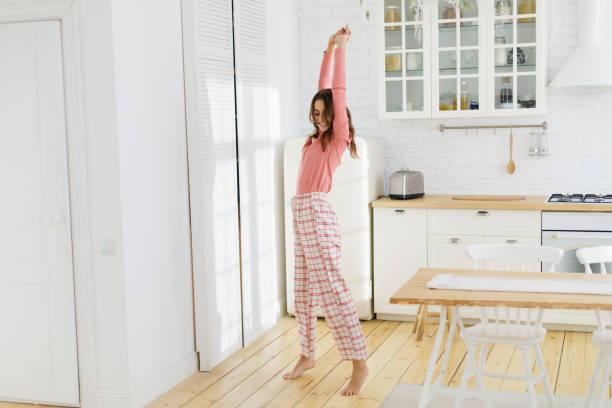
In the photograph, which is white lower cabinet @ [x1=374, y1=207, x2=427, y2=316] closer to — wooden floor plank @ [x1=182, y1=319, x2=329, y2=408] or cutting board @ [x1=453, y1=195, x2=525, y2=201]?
cutting board @ [x1=453, y1=195, x2=525, y2=201]

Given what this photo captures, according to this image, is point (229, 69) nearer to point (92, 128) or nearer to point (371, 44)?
point (92, 128)

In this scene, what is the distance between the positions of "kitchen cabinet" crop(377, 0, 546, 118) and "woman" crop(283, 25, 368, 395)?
4.84 ft

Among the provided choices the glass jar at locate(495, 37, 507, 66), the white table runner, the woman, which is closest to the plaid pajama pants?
the woman

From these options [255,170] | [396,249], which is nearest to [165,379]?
[255,170]

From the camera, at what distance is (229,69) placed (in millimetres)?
4711

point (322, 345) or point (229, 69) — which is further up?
point (229, 69)

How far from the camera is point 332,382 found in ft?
13.8

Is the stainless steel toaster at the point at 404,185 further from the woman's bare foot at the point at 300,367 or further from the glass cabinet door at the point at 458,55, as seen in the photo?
the woman's bare foot at the point at 300,367

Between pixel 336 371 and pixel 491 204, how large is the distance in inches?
64.8

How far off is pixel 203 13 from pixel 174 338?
1.87 m

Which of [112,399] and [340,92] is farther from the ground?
[340,92]

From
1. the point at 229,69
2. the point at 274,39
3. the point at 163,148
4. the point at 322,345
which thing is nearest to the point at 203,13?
the point at 229,69

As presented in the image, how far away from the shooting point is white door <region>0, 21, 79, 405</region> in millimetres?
3789

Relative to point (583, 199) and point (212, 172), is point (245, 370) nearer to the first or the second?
point (212, 172)
